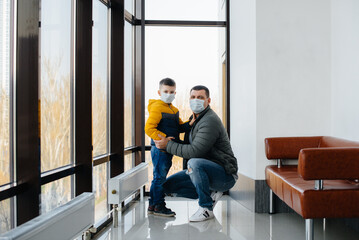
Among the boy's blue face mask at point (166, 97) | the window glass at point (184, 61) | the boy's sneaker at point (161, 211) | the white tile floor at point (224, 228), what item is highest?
the window glass at point (184, 61)

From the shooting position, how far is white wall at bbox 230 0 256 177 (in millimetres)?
3441

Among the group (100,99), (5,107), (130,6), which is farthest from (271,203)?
(130,6)

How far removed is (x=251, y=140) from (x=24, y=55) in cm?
244

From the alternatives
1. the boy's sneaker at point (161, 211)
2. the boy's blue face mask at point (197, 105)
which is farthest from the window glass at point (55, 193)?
the boy's blue face mask at point (197, 105)

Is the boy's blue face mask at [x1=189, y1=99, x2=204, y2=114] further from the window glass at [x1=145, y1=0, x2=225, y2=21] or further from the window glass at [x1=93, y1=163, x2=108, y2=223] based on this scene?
the window glass at [x1=145, y1=0, x2=225, y2=21]

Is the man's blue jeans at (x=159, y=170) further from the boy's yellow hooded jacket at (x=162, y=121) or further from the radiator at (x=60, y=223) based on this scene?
the radiator at (x=60, y=223)

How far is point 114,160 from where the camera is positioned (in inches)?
131

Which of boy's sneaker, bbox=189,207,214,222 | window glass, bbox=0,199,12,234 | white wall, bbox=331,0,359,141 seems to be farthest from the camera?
boy's sneaker, bbox=189,207,214,222

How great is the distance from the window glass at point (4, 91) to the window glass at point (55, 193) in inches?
18.1

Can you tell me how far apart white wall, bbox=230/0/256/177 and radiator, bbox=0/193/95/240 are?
1.94 meters

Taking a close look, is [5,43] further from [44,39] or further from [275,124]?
[275,124]

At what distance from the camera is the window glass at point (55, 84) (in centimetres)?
208

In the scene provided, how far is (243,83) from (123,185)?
1.80m

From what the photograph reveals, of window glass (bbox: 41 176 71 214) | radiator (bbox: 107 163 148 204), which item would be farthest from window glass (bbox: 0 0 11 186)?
radiator (bbox: 107 163 148 204)
